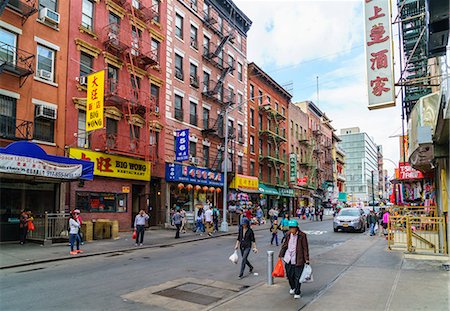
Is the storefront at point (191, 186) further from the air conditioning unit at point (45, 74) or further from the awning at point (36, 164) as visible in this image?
the air conditioning unit at point (45, 74)

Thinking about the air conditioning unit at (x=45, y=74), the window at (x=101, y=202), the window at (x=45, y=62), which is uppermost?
the window at (x=45, y=62)

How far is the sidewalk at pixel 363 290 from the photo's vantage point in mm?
6969

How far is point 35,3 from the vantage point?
59.1 feet

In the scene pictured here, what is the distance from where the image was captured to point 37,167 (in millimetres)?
15195

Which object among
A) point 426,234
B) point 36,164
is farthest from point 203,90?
point 426,234

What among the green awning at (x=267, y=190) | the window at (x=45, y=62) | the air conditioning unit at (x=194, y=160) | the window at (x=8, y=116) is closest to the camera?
the window at (x=8, y=116)

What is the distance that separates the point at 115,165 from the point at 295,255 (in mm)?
16667

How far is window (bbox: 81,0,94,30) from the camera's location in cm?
2127

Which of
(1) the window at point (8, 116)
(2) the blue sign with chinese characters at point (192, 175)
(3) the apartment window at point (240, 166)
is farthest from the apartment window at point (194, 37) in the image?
(1) the window at point (8, 116)

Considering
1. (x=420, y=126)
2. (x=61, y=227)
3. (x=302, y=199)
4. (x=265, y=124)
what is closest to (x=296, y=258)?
(x=420, y=126)

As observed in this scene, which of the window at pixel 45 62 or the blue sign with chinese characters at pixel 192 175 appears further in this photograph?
the blue sign with chinese characters at pixel 192 175

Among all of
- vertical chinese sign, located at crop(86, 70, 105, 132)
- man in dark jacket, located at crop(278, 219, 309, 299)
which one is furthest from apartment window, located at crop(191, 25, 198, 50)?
man in dark jacket, located at crop(278, 219, 309, 299)

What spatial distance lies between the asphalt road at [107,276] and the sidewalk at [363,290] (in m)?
0.84

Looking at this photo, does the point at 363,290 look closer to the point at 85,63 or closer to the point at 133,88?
the point at 85,63
